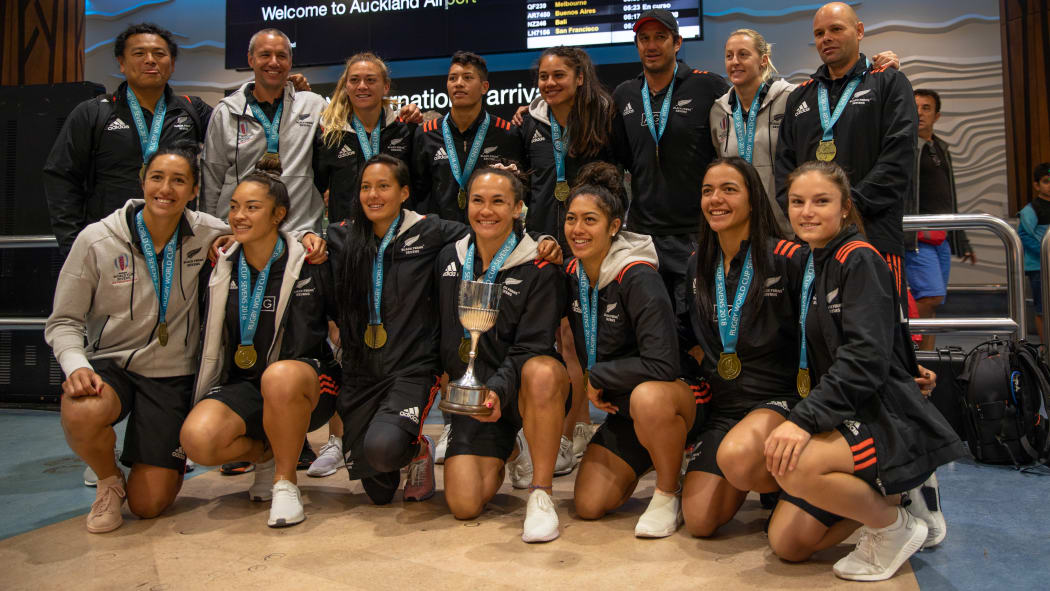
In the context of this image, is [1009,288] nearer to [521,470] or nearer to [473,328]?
[521,470]

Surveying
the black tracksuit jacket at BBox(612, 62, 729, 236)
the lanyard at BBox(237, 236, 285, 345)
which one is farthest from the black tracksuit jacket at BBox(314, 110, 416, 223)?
the black tracksuit jacket at BBox(612, 62, 729, 236)

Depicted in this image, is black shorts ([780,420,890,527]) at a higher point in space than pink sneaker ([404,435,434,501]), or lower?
higher

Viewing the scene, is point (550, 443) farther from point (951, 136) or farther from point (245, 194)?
point (951, 136)

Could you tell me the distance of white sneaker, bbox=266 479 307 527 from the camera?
3.01 metres

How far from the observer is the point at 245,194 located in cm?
335

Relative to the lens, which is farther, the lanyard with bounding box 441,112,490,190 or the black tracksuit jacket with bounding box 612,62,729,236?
the lanyard with bounding box 441,112,490,190

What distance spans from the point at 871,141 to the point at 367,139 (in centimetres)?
241

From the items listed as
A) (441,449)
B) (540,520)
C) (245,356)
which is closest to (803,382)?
(540,520)

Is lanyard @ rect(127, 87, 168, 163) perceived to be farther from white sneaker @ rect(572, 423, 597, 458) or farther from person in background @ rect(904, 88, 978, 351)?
person in background @ rect(904, 88, 978, 351)

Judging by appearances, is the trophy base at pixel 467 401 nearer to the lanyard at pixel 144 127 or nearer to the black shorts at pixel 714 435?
the black shorts at pixel 714 435

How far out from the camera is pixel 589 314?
10.5ft

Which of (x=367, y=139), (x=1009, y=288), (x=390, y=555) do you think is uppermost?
(x=367, y=139)

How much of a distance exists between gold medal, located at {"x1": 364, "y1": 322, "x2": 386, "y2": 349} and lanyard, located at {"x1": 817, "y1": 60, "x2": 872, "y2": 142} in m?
2.04

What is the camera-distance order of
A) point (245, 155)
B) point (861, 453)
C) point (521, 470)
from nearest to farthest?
point (861, 453), point (521, 470), point (245, 155)
